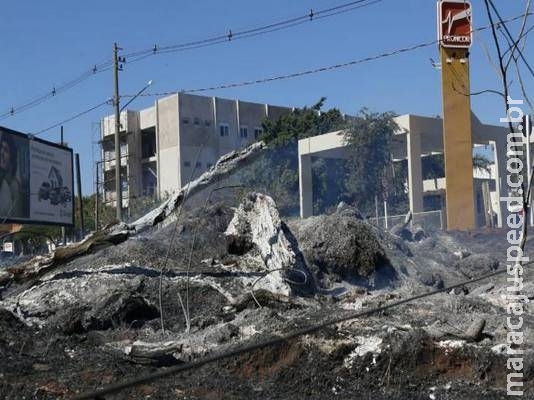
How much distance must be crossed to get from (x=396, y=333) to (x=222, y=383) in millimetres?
1594

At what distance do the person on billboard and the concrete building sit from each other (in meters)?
9.54

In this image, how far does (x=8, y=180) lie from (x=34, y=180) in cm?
183

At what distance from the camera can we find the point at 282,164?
104 feet

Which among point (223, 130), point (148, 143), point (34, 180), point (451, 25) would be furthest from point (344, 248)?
point (148, 143)

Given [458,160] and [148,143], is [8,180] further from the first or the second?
[148,143]

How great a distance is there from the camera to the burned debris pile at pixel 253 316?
651cm

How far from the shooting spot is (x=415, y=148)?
95.6 ft

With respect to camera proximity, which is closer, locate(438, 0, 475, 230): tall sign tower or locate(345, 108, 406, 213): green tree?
locate(438, 0, 475, 230): tall sign tower

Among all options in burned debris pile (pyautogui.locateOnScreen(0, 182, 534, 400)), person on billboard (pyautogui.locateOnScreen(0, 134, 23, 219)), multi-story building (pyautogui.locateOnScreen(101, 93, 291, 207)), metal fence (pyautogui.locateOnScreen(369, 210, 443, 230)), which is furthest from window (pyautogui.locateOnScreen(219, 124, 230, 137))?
burned debris pile (pyautogui.locateOnScreen(0, 182, 534, 400))

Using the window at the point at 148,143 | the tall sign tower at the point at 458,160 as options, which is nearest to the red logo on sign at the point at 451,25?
the tall sign tower at the point at 458,160

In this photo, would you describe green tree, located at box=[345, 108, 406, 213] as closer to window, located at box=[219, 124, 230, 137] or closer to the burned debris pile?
the burned debris pile

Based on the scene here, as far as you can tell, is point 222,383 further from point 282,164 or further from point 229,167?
point 282,164

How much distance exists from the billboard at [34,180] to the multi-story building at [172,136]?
14834 mm

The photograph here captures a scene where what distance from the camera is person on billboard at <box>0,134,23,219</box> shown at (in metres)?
23.2
